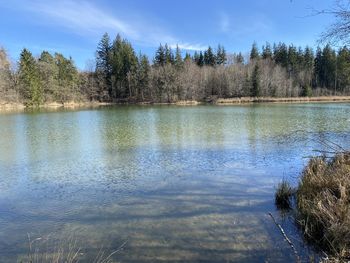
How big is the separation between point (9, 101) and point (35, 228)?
2179 inches

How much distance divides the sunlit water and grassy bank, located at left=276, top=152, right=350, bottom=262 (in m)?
0.29

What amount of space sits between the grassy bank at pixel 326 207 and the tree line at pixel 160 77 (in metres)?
57.2

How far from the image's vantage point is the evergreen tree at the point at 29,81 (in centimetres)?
5606

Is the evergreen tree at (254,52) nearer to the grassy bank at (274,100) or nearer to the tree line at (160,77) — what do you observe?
the tree line at (160,77)

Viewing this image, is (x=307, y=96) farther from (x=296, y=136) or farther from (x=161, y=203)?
(x=161, y=203)

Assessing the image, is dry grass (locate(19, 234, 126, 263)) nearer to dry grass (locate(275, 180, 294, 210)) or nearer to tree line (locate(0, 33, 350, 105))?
dry grass (locate(275, 180, 294, 210))

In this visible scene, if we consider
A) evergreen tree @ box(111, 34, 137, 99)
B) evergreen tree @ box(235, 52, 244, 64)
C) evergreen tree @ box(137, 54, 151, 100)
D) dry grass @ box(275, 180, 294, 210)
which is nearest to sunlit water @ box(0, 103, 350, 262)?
dry grass @ box(275, 180, 294, 210)

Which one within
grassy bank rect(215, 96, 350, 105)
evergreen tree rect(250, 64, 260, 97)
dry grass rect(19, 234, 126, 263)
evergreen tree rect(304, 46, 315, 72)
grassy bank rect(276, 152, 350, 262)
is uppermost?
evergreen tree rect(304, 46, 315, 72)

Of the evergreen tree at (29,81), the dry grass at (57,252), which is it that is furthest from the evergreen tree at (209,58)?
the dry grass at (57,252)

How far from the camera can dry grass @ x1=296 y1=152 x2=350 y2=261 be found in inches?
185

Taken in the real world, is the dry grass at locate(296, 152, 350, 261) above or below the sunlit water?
above

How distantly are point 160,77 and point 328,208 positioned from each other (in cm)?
6201

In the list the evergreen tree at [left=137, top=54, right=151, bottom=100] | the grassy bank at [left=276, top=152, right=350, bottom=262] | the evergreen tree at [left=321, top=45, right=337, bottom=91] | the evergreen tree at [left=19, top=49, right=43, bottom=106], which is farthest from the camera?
the evergreen tree at [left=321, top=45, right=337, bottom=91]

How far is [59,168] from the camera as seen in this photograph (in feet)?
37.6
